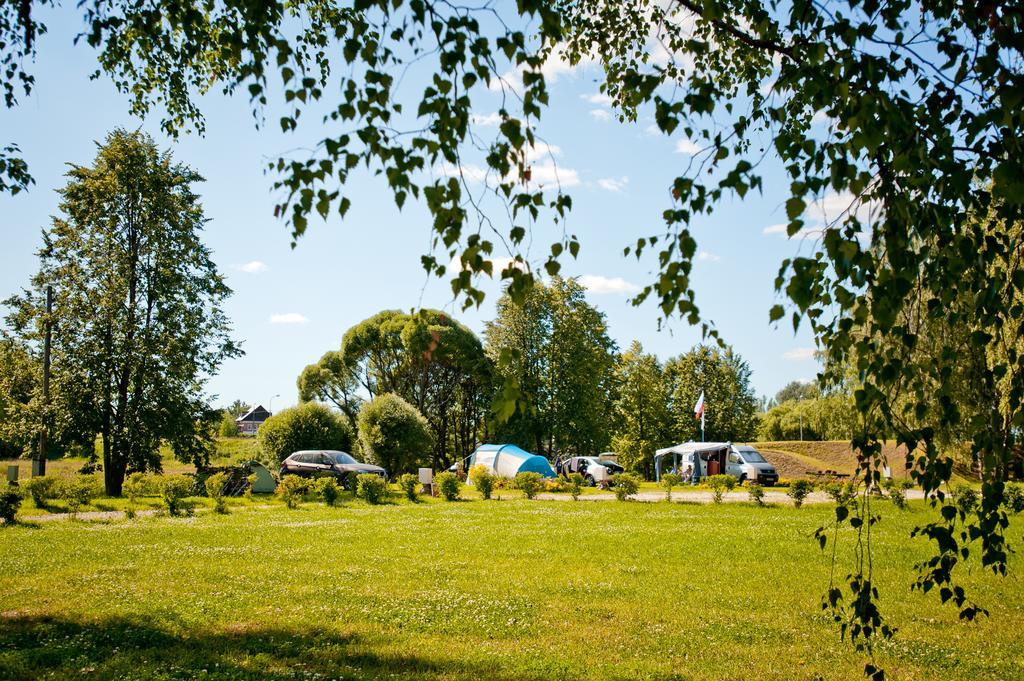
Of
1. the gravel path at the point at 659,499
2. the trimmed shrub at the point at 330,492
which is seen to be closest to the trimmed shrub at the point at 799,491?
the gravel path at the point at 659,499

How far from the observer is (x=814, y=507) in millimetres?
20359

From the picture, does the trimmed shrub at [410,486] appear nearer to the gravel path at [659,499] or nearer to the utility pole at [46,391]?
the gravel path at [659,499]

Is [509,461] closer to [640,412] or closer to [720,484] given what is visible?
[720,484]

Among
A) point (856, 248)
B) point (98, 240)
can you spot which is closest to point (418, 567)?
point (856, 248)

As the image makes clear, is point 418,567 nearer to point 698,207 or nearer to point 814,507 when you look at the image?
point 698,207

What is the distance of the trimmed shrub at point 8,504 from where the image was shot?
14.7 m

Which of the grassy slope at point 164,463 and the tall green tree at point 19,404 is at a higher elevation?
the tall green tree at point 19,404

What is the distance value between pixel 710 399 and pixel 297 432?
1262 inches

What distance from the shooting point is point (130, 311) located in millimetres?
23156

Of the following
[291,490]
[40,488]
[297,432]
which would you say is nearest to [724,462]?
[297,432]

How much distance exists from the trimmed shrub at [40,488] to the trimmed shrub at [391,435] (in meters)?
15.5

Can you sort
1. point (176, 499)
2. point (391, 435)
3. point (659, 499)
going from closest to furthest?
1. point (176, 499)
2. point (659, 499)
3. point (391, 435)

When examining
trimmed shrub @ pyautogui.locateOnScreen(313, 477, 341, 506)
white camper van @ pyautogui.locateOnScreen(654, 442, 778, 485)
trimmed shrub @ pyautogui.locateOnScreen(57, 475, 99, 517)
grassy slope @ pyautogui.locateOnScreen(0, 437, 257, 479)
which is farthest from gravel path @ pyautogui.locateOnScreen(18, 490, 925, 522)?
grassy slope @ pyautogui.locateOnScreen(0, 437, 257, 479)

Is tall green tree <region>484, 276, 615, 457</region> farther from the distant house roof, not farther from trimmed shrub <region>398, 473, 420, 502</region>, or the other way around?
the distant house roof
